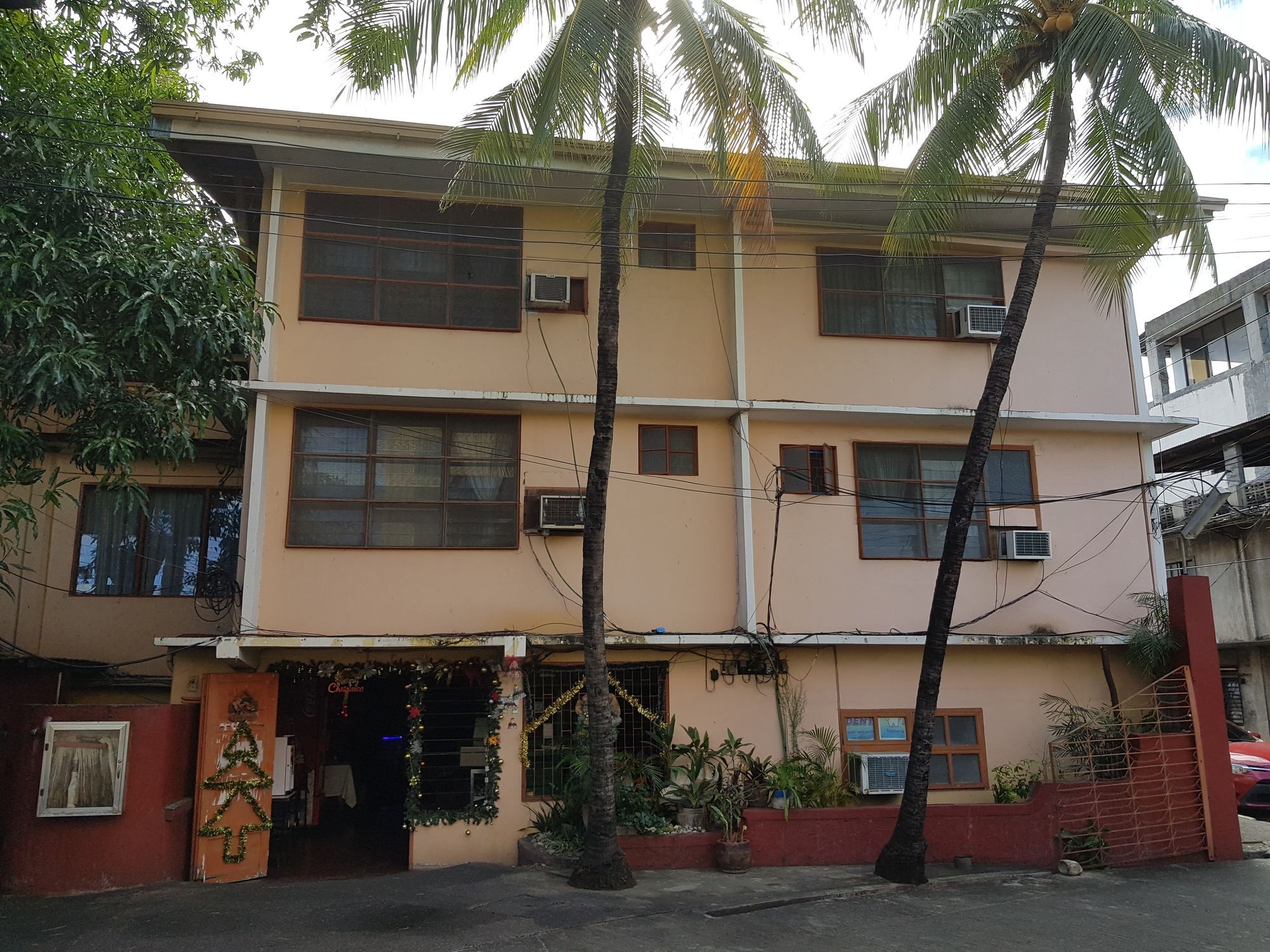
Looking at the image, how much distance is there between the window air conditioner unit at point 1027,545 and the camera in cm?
1346

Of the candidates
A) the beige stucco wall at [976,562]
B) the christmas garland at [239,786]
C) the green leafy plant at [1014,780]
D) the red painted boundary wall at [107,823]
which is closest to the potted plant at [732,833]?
the beige stucco wall at [976,562]

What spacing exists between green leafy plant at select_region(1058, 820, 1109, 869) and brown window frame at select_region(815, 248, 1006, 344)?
6.58 m

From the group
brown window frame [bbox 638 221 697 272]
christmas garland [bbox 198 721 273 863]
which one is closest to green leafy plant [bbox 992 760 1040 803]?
brown window frame [bbox 638 221 697 272]

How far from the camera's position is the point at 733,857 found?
1143 centimetres

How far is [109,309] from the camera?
400 inches

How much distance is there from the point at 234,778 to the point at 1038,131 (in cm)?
1236

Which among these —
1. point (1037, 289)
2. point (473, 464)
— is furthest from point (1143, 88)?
point (473, 464)

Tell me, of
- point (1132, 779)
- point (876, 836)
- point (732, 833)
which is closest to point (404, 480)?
point (732, 833)

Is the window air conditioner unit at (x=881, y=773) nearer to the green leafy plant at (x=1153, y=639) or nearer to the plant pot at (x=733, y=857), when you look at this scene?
the plant pot at (x=733, y=857)

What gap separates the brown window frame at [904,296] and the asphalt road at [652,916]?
7.03 metres

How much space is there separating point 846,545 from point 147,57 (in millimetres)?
11912

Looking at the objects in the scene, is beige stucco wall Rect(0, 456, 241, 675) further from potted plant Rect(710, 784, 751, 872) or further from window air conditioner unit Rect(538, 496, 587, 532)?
potted plant Rect(710, 784, 751, 872)

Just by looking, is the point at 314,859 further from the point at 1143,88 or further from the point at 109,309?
the point at 1143,88

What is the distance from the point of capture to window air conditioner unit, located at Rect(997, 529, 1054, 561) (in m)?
13.5
